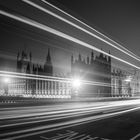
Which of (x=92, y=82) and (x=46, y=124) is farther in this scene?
(x=92, y=82)

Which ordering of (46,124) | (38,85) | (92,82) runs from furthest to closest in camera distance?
1. (38,85)
2. (92,82)
3. (46,124)

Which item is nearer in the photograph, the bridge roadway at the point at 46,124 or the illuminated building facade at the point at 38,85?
the bridge roadway at the point at 46,124

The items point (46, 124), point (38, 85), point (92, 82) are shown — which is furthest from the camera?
point (38, 85)

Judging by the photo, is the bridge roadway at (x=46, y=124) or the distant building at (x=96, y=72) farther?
the distant building at (x=96, y=72)

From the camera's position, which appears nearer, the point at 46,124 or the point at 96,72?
the point at 46,124

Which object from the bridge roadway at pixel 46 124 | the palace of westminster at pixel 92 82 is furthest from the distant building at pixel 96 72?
the bridge roadway at pixel 46 124

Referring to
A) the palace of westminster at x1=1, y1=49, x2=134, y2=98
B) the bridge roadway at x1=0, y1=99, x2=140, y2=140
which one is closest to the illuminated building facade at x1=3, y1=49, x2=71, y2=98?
the palace of westminster at x1=1, y1=49, x2=134, y2=98

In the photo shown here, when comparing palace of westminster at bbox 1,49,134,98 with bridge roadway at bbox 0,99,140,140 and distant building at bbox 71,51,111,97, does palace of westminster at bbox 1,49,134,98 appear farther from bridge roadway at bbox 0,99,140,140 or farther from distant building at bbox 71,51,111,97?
bridge roadway at bbox 0,99,140,140

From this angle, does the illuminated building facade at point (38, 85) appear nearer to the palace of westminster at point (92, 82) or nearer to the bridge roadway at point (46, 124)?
the palace of westminster at point (92, 82)

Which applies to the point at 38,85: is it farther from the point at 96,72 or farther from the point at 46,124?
the point at 46,124

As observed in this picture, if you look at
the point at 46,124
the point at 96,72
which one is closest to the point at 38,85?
the point at 96,72

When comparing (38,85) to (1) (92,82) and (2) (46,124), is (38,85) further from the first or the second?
(2) (46,124)

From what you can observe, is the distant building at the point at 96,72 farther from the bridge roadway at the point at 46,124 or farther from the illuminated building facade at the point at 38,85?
the bridge roadway at the point at 46,124

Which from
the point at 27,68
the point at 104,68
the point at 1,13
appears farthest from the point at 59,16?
the point at 27,68
